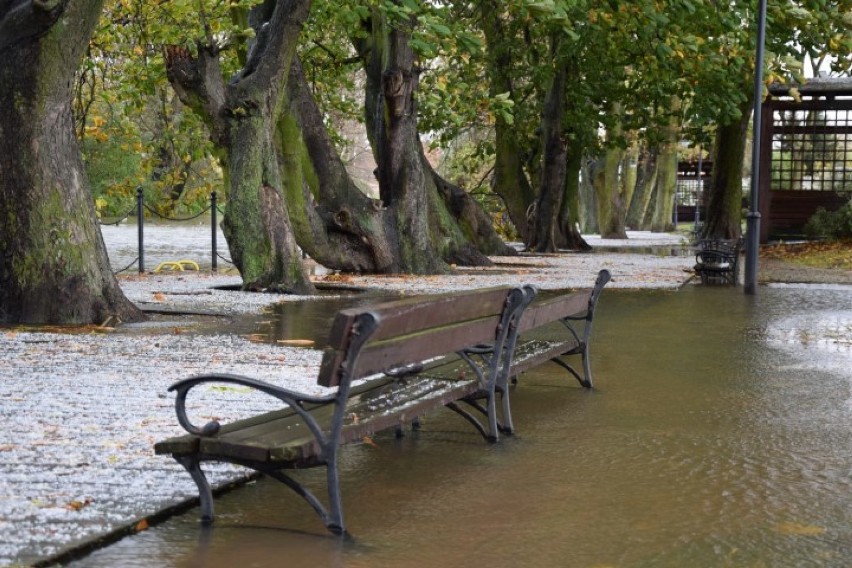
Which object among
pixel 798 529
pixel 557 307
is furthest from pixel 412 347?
pixel 557 307

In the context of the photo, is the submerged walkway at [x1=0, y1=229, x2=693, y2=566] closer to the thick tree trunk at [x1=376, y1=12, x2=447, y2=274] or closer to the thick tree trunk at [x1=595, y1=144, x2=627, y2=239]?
the thick tree trunk at [x1=376, y1=12, x2=447, y2=274]

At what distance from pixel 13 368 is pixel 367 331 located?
205 inches

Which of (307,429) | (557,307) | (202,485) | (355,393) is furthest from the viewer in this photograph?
(557,307)

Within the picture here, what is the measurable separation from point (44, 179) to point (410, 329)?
7846mm

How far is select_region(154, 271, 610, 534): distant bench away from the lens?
16.7 ft

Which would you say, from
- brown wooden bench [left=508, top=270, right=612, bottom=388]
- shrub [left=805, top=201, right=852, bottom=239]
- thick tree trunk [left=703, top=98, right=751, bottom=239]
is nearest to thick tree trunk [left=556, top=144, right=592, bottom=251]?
thick tree trunk [left=703, top=98, right=751, bottom=239]

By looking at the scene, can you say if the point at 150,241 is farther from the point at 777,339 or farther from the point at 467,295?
the point at 467,295

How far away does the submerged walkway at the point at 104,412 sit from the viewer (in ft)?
16.7

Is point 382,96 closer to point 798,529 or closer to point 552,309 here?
point 552,309

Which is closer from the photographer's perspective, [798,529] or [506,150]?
[798,529]

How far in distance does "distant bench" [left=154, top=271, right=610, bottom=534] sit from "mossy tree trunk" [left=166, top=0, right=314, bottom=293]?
35.0ft

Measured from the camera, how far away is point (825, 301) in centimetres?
1773

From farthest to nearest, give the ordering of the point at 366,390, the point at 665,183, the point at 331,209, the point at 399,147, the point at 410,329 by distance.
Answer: the point at 665,183
the point at 399,147
the point at 331,209
the point at 366,390
the point at 410,329

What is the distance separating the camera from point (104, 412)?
754 cm
